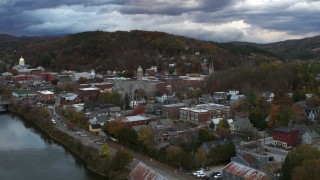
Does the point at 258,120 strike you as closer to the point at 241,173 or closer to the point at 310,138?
the point at 310,138

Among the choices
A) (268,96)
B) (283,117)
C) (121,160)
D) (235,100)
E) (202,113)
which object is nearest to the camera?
(121,160)

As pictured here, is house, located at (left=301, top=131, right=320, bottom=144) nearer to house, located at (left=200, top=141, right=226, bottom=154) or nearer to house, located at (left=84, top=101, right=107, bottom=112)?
house, located at (left=200, top=141, right=226, bottom=154)

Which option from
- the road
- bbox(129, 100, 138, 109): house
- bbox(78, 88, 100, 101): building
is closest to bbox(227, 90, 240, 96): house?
bbox(129, 100, 138, 109): house

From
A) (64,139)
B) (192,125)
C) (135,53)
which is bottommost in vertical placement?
(64,139)

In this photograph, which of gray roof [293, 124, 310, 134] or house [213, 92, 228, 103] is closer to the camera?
gray roof [293, 124, 310, 134]

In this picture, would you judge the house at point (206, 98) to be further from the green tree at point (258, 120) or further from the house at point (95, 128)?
the house at point (95, 128)

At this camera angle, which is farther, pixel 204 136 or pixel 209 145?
pixel 204 136

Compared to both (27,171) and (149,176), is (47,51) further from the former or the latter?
(149,176)

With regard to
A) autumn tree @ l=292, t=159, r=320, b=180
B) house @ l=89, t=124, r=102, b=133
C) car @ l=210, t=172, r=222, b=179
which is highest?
autumn tree @ l=292, t=159, r=320, b=180

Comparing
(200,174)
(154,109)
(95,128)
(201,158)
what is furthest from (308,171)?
(154,109)
